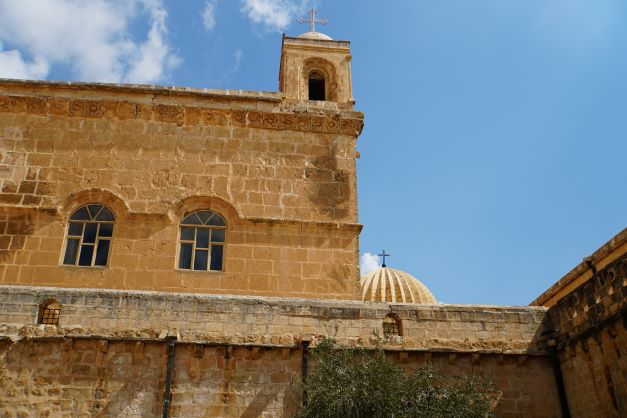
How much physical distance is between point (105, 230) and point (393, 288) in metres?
11.5

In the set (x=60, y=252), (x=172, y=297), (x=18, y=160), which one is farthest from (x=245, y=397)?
(x=18, y=160)

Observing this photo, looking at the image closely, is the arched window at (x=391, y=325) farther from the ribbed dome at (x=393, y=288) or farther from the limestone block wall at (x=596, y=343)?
the ribbed dome at (x=393, y=288)

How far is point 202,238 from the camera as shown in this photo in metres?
11.8

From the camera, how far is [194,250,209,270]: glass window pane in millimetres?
11578

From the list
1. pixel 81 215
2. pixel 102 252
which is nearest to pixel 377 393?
pixel 102 252

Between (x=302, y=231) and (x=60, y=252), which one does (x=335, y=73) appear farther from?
(x=60, y=252)

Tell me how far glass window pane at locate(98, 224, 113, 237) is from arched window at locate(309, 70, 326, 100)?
5.78m

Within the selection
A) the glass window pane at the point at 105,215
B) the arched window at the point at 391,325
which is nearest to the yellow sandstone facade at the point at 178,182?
the glass window pane at the point at 105,215

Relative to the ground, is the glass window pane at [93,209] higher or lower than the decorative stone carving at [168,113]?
lower

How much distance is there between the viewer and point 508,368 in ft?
28.9

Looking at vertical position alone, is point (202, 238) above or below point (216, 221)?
below

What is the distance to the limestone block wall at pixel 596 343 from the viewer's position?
24.7 ft

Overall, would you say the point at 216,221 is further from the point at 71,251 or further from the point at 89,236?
the point at 71,251

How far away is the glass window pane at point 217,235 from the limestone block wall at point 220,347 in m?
3.26
